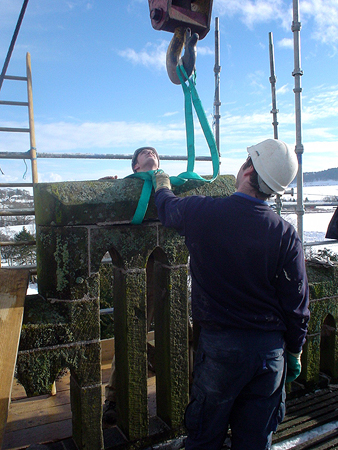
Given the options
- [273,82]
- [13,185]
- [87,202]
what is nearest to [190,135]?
[87,202]

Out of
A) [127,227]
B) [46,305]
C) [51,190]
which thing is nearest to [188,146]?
[127,227]

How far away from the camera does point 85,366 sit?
5.97ft

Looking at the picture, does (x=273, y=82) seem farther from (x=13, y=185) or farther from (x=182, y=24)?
(x=182, y=24)

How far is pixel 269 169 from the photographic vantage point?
1636 millimetres

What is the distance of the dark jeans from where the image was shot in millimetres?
1570

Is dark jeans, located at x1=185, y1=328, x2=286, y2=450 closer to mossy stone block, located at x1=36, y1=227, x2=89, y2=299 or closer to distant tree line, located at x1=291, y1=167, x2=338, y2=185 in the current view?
mossy stone block, located at x1=36, y1=227, x2=89, y2=299

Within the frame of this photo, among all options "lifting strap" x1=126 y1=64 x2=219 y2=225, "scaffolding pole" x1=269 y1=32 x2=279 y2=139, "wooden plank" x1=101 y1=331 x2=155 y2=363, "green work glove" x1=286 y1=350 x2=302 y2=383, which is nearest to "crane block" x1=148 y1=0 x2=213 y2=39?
"lifting strap" x1=126 y1=64 x2=219 y2=225

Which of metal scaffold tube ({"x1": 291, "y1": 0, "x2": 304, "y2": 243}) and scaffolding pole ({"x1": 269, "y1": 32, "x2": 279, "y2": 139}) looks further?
scaffolding pole ({"x1": 269, "y1": 32, "x2": 279, "y2": 139})

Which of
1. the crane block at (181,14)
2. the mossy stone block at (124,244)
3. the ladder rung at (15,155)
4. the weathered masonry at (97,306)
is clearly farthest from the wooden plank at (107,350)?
the crane block at (181,14)

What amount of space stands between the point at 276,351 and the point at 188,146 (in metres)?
1.20

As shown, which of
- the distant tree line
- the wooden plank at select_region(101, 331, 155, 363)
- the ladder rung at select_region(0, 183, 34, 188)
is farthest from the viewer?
the distant tree line

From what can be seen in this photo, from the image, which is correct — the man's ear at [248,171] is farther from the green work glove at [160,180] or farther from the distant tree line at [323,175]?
the distant tree line at [323,175]

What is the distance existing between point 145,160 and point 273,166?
137cm

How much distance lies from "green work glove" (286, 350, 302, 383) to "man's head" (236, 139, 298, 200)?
2.55ft
